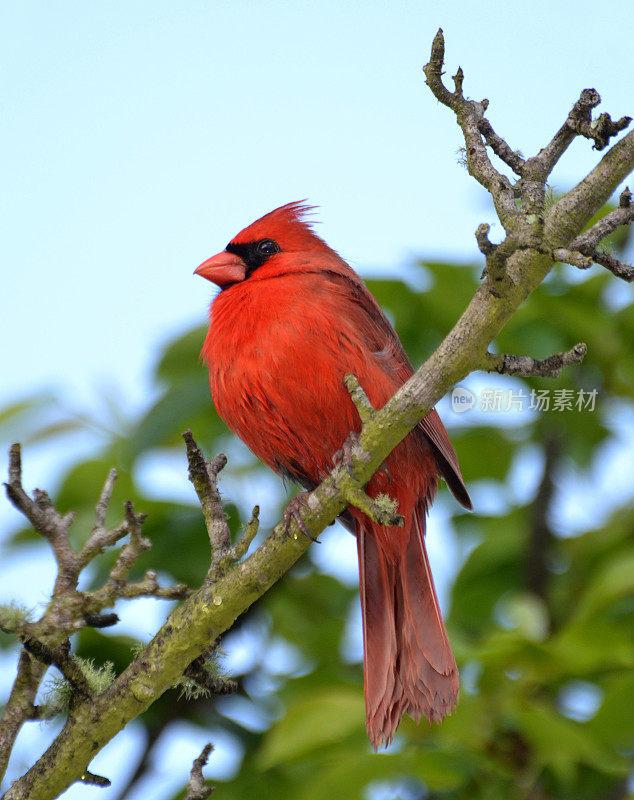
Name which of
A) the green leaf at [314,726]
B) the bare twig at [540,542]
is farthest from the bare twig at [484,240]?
the bare twig at [540,542]

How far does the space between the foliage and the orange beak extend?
0.22 metres

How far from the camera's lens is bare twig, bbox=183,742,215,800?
1822 mm

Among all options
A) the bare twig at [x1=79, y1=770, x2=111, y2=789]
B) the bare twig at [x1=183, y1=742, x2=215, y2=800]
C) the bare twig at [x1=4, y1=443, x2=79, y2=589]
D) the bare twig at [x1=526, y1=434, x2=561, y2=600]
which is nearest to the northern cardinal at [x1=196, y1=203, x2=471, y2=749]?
the bare twig at [x1=526, y1=434, x2=561, y2=600]

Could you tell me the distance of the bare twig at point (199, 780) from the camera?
1822 millimetres

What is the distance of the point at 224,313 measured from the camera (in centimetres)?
281

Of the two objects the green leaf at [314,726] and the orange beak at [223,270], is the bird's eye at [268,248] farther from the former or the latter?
the green leaf at [314,726]

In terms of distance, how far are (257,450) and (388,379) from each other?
0.44 metres

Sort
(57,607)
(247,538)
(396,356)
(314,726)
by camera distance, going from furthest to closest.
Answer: (396,356) < (314,726) < (247,538) < (57,607)

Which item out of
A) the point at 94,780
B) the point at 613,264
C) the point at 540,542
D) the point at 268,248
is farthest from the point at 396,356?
the point at 94,780

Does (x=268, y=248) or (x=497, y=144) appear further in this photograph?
(x=268, y=248)

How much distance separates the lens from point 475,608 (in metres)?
3.30

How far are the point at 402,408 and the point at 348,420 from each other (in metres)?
0.81

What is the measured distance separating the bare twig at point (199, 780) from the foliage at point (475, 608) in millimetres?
404

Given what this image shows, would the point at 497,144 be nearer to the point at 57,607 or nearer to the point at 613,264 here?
the point at 613,264
